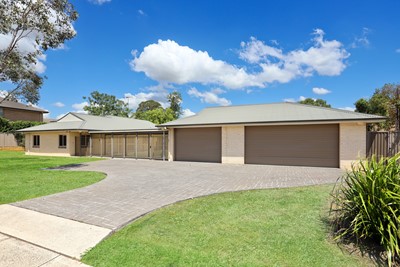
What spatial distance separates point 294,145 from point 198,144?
664 cm

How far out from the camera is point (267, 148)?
14930 mm

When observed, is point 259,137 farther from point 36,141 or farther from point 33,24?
point 36,141

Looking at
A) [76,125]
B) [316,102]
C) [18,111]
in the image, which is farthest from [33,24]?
[316,102]

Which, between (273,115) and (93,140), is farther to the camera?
(93,140)

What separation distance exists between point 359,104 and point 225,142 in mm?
22775

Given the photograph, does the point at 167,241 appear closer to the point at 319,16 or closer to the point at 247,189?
the point at 247,189

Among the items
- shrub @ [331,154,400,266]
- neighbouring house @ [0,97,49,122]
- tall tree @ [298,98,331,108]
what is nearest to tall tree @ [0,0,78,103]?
shrub @ [331,154,400,266]

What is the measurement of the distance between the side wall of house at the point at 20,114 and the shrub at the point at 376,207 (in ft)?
167

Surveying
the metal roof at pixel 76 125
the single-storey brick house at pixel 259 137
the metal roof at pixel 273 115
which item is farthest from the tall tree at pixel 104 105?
the metal roof at pixel 273 115

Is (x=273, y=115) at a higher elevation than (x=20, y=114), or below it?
below

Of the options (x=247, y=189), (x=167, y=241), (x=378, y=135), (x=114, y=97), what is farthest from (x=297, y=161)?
(x=114, y=97)

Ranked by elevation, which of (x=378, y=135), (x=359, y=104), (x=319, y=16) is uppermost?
(x=319, y=16)

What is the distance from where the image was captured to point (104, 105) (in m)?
52.7

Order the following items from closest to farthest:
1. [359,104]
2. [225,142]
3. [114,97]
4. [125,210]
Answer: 1. [125,210]
2. [225,142]
3. [359,104]
4. [114,97]
